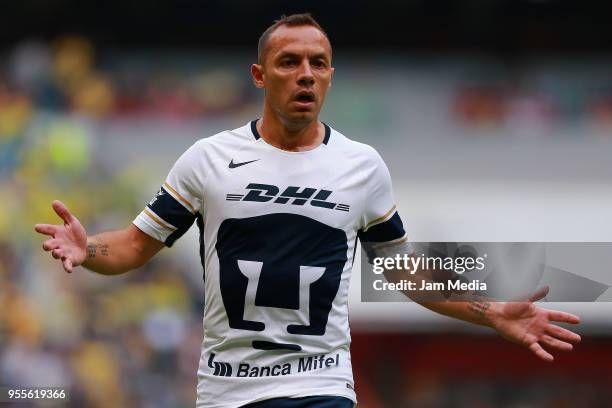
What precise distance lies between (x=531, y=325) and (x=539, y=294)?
0.46 ft

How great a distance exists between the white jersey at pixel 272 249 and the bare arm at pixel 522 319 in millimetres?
480

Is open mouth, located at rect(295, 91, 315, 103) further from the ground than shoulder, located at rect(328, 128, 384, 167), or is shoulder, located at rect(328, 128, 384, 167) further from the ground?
open mouth, located at rect(295, 91, 315, 103)

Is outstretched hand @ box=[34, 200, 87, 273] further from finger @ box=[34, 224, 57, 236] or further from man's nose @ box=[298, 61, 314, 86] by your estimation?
man's nose @ box=[298, 61, 314, 86]

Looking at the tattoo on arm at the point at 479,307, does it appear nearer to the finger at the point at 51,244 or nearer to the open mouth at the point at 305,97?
the open mouth at the point at 305,97

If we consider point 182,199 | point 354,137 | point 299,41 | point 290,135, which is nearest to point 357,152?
point 290,135

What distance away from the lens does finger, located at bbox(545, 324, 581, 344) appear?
4.77 m

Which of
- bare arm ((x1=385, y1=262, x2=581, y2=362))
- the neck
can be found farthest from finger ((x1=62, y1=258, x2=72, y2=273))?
bare arm ((x1=385, y1=262, x2=581, y2=362))

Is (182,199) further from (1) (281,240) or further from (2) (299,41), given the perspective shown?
(2) (299,41)

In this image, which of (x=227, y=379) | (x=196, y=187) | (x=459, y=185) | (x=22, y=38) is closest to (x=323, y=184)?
(x=196, y=187)

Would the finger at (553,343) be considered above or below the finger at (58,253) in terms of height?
below

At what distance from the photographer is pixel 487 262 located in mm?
6082

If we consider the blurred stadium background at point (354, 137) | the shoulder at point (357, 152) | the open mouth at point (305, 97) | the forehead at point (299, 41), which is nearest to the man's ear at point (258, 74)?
the forehead at point (299, 41)

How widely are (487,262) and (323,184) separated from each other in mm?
1587

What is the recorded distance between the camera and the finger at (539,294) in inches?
192
